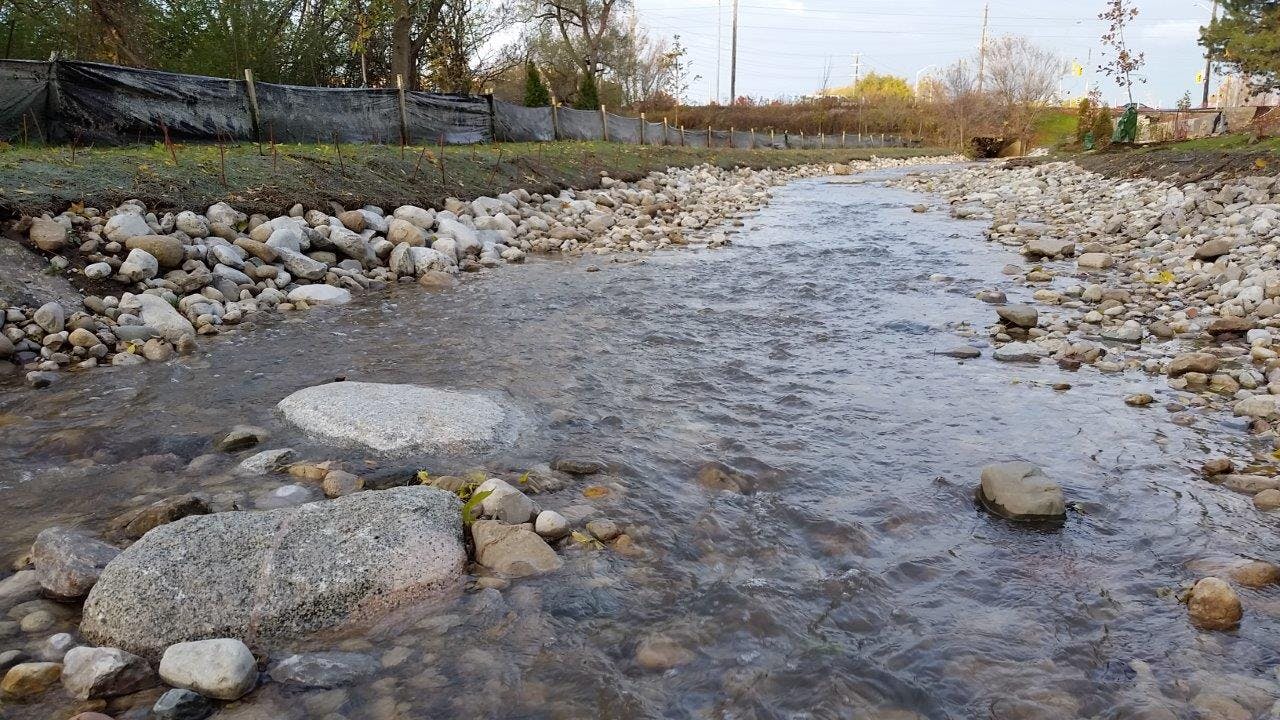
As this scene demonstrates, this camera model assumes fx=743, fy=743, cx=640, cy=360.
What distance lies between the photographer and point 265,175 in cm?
917

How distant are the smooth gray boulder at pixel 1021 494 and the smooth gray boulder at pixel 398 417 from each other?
7.89 feet

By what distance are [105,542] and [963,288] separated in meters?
7.74

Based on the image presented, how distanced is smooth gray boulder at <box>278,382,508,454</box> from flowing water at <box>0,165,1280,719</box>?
15 cm

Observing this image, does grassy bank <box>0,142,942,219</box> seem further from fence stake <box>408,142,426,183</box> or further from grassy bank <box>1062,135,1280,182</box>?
grassy bank <box>1062,135,1280,182</box>

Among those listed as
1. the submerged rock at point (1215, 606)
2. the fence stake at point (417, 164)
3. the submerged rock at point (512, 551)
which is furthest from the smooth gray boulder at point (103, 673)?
the fence stake at point (417, 164)

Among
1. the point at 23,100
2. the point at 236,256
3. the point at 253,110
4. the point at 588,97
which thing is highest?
the point at 588,97

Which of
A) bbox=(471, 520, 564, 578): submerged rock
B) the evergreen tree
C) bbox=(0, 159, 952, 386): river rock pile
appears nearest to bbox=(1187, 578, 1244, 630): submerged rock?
bbox=(471, 520, 564, 578): submerged rock

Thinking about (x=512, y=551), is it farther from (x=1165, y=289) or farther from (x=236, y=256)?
(x=1165, y=289)

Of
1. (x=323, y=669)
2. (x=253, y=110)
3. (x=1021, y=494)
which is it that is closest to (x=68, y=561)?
(x=323, y=669)

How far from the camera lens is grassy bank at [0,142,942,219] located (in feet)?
23.8

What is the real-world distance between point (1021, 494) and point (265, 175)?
9117 mm

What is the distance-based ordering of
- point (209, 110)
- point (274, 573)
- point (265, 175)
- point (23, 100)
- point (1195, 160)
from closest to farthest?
point (274, 573), point (265, 175), point (23, 100), point (209, 110), point (1195, 160)

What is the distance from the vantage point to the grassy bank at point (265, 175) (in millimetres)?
7254

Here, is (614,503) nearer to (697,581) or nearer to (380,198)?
(697,581)
